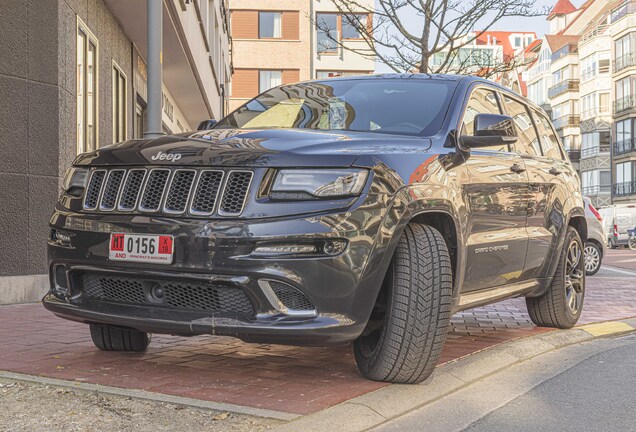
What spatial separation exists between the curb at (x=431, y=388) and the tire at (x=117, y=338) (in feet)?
5.63

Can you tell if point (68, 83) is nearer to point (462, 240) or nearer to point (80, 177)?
point (80, 177)

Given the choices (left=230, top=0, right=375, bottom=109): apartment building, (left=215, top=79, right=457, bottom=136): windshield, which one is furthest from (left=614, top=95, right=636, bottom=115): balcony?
(left=215, top=79, right=457, bottom=136): windshield

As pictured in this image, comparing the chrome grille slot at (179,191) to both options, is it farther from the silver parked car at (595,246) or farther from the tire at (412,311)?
the silver parked car at (595,246)

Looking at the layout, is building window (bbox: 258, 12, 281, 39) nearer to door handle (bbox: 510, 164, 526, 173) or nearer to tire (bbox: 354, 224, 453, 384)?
door handle (bbox: 510, 164, 526, 173)

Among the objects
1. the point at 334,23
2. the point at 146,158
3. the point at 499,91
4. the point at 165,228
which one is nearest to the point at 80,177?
the point at 146,158

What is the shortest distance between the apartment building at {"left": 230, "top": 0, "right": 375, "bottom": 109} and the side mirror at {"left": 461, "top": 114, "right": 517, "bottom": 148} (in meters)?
42.5

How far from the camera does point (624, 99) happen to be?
6488 centimetres

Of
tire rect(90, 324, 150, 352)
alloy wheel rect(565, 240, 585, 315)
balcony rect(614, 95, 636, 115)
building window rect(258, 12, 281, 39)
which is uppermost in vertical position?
building window rect(258, 12, 281, 39)

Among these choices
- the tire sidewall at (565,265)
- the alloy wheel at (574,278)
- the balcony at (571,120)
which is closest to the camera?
the tire sidewall at (565,265)

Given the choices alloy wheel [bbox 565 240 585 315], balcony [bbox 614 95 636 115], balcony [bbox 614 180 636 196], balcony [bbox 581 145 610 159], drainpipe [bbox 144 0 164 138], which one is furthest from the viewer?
balcony [bbox 581 145 610 159]

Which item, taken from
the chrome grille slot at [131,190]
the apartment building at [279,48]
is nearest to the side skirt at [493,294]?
the chrome grille slot at [131,190]

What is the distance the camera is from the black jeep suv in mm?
4082

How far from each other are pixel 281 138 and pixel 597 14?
85297 mm

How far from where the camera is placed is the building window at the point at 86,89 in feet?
35.5
